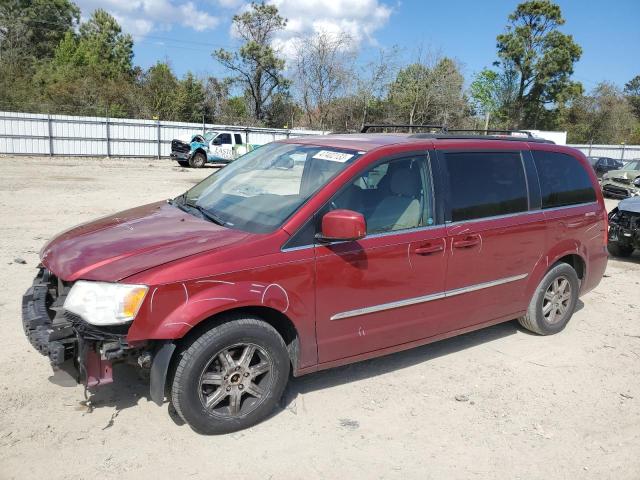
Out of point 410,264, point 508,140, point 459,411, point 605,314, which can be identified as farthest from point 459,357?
point 605,314

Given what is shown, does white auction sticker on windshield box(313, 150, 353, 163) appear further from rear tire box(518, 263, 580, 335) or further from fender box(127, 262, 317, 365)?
rear tire box(518, 263, 580, 335)

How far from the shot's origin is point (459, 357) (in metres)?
4.59

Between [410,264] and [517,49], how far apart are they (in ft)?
148

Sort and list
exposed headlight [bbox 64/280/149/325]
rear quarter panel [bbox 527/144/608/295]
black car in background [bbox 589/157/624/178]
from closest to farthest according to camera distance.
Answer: exposed headlight [bbox 64/280/149/325]
rear quarter panel [bbox 527/144/608/295]
black car in background [bbox 589/157/624/178]

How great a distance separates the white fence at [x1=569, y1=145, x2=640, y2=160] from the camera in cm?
3522

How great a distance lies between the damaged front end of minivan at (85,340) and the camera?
2.88m

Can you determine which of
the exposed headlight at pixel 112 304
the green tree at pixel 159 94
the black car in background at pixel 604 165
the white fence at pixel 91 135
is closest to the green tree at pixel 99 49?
the green tree at pixel 159 94

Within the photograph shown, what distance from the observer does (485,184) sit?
4312 mm

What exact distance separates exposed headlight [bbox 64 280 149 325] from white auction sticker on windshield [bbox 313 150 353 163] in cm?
163

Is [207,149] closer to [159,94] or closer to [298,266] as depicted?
[159,94]

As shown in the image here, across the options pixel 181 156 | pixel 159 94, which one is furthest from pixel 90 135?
pixel 159 94

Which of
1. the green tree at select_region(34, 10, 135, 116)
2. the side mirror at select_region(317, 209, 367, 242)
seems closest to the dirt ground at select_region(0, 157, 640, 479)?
the side mirror at select_region(317, 209, 367, 242)

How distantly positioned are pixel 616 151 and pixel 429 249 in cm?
3781

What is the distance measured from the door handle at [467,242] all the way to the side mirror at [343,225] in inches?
42.8
